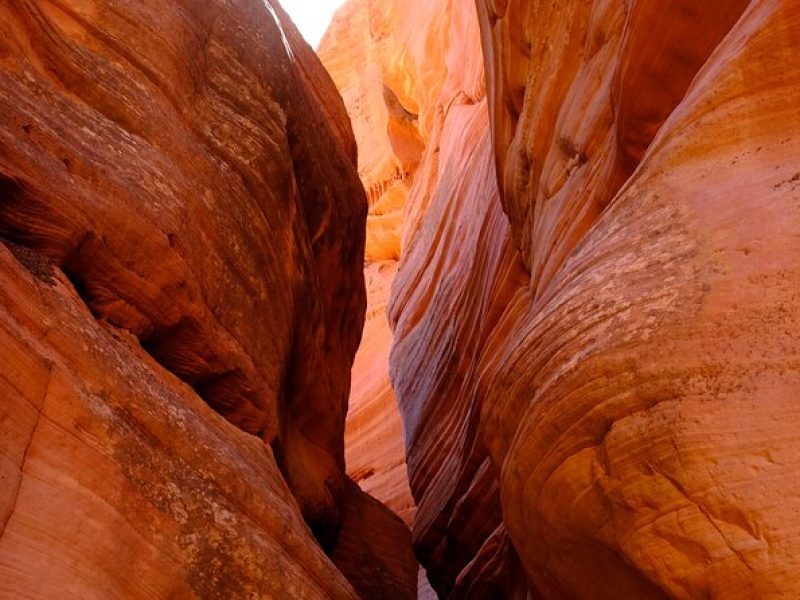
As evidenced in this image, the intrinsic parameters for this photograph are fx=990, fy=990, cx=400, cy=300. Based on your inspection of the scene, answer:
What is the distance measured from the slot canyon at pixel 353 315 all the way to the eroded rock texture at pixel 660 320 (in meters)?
0.01

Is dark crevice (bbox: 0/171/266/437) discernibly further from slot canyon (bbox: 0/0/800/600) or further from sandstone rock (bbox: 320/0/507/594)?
sandstone rock (bbox: 320/0/507/594)

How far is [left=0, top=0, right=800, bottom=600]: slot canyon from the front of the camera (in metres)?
3.81

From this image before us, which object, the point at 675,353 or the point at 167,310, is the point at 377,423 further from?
the point at 675,353

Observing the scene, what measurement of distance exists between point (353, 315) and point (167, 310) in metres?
5.12

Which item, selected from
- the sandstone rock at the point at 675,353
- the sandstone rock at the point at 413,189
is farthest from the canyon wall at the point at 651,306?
Answer: the sandstone rock at the point at 413,189

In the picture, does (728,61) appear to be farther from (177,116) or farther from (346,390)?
(346,390)

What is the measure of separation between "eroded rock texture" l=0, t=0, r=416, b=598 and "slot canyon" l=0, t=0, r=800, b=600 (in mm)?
20

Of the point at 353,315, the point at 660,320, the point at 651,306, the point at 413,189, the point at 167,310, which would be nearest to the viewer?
the point at 660,320

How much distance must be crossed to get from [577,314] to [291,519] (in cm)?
188

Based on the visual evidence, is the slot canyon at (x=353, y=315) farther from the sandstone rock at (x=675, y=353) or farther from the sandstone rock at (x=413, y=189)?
the sandstone rock at (x=413, y=189)

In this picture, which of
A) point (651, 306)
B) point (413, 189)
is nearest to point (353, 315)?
point (651, 306)

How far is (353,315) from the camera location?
1094 centimetres

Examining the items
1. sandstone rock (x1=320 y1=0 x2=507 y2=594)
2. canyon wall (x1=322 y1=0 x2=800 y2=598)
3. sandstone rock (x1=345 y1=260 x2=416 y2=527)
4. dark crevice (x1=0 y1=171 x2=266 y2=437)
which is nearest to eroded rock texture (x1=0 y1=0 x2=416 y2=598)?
dark crevice (x1=0 y1=171 x2=266 y2=437)

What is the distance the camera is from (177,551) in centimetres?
428
